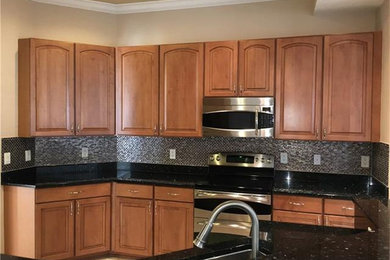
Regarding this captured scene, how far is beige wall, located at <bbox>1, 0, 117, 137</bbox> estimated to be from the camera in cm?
400

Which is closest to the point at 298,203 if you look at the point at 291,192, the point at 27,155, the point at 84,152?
the point at 291,192

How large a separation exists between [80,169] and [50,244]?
1020 millimetres

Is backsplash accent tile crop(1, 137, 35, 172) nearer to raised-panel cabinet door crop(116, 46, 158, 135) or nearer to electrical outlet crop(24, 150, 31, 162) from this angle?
electrical outlet crop(24, 150, 31, 162)

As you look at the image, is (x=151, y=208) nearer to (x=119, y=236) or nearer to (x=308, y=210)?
(x=119, y=236)

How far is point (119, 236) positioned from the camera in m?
4.27

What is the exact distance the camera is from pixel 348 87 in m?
3.74

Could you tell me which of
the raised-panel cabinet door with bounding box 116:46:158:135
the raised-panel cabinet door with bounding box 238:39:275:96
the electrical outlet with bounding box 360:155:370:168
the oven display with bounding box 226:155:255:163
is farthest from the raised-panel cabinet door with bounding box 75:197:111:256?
the electrical outlet with bounding box 360:155:370:168

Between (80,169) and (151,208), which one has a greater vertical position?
(80,169)

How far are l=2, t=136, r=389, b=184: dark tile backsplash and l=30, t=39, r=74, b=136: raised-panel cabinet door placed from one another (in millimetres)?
378

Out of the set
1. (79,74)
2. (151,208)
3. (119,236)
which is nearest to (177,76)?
(79,74)

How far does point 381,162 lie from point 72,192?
293 cm

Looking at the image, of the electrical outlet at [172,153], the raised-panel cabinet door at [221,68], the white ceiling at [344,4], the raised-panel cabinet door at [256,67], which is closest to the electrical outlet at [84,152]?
the electrical outlet at [172,153]

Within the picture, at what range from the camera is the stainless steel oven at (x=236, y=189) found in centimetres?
373

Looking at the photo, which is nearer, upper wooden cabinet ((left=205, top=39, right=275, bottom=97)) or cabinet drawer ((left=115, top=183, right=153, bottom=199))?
upper wooden cabinet ((left=205, top=39, right=275, bottom=97))
